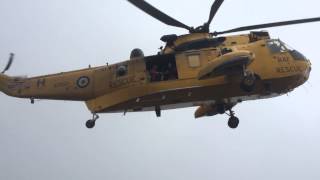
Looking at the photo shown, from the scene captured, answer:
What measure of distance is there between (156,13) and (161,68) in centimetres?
240

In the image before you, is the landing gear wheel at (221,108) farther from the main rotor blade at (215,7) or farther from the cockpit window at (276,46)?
the main rotor blade at (215,7)

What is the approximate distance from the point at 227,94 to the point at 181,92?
1.78 meters

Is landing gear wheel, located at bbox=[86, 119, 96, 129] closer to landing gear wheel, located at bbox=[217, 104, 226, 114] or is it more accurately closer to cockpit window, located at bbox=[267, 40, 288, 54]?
landing gear wheel, located at bbox=[217, 104, 226, 114]

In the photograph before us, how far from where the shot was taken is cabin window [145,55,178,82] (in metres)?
20.2

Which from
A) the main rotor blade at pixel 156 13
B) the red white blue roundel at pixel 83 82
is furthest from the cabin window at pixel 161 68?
the red white blue roundel at pixel 83 82

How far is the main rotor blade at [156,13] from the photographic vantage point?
18281 mm

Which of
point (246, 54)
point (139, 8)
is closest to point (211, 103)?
point (246, 54)

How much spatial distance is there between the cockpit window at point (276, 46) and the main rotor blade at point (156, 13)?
10.6ft

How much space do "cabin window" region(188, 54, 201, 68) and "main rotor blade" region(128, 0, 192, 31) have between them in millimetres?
1189

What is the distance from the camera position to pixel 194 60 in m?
20.3

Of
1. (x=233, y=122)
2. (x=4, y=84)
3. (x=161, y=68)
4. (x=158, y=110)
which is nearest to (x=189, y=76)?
(x=161, y=68)

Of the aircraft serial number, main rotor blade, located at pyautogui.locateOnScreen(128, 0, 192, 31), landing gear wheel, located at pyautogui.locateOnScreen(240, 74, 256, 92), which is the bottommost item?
landing gear wheel, located at pyautogui.locateOnScreen(240, 74, 256, 92)

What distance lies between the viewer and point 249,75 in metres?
19.3

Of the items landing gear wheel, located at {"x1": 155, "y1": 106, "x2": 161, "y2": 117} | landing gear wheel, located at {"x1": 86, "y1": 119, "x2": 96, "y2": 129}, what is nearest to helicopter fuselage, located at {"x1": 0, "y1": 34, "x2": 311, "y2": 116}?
landing gear wheel, located at {"x1": 155, "y1": 106, "x2": 161, "y2": 117}
